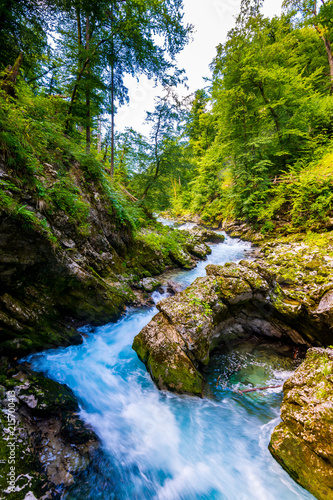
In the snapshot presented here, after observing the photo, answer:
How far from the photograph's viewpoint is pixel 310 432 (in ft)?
7.33

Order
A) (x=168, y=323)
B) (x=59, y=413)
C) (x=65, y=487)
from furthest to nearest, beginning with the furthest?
(x=168, y=323) → (x=59, y=413) → (x=65, y=487)

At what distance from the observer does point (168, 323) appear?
396cm

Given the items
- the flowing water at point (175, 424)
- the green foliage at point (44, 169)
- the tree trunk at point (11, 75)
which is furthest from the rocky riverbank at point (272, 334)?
the tree trunk at point (11, 75)

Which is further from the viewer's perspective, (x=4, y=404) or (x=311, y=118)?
(x=311, y=118)

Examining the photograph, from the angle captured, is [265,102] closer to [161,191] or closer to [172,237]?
[161,191]

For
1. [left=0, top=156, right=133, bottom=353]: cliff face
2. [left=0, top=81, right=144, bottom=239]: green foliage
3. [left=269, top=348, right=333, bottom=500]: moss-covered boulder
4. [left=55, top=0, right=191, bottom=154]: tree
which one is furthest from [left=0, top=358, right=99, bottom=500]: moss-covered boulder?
[left=55, top=0, right=191, bottom=154]: tree

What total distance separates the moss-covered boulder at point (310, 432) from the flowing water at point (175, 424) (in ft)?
0.76

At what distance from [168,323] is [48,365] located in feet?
8.23

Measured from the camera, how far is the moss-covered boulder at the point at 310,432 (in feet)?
6.76

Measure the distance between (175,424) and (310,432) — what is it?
Answer: 2.03 meters

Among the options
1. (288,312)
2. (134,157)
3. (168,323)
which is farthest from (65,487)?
(134,157)

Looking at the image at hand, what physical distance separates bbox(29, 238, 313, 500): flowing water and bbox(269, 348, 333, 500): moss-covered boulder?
9.1 inches

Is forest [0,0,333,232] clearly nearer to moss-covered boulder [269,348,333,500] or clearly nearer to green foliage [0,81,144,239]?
green foliage [0,81,144,239]

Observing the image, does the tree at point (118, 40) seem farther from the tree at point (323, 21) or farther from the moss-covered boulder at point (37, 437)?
the tree at point (323, 21)
